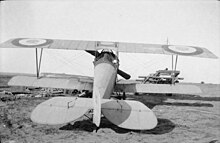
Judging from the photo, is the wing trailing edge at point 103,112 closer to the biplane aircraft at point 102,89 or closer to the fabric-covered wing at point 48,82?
the biplane aircraft at point 102,89

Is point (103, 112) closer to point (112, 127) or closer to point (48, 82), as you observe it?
point (112, 127)

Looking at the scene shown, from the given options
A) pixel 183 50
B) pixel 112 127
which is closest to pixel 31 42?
pixel 112 127

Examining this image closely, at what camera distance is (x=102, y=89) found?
19.7 feet

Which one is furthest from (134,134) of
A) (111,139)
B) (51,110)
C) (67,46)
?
(67,46)

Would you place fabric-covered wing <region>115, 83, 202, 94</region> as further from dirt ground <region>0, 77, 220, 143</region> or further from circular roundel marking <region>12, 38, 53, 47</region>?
circular roundel marking <region>12, 38, 53, 47</region>

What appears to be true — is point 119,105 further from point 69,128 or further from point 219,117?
point 219,117

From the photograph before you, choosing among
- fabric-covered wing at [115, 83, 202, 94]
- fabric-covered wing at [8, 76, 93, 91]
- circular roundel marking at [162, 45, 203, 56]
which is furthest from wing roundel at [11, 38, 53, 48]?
circular roundel marking at [162, 45, 203, 56]

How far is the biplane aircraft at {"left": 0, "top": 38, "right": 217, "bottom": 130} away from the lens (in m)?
4.34

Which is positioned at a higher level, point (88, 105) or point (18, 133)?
point (88, 105)

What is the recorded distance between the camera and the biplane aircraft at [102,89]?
4.34m

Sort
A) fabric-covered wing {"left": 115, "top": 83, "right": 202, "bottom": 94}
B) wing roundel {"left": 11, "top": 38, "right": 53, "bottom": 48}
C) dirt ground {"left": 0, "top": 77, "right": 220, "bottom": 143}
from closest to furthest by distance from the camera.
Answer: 1. dirt ground {"left": 0, "top": 77, "right": 220, "bottom": 143}
2. fabric-covered wing {"left": 115, "top": 83, "right": 202, "bottom": 94}
3. wing roundel {"left": 11, "top": 38, "right": 53, "bottom": 48}

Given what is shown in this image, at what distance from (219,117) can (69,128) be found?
217 inches

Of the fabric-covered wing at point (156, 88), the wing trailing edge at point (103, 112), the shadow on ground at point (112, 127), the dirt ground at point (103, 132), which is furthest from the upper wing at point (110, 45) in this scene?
the wing trailing edge at point (103, 112)

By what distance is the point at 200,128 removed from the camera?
606cm
